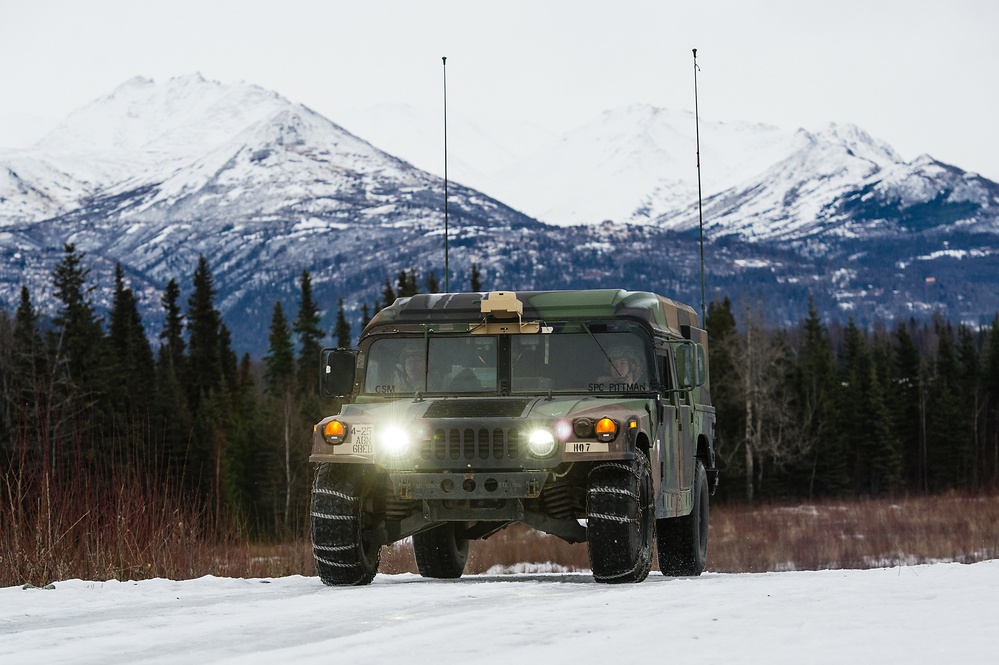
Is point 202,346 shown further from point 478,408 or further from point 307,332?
point 478,408

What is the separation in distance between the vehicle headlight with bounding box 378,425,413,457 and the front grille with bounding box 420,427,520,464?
0.42 ft

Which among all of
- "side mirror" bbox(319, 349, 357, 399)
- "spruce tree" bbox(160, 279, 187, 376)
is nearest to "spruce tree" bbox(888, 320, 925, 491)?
"spruce tree" bbox(160, 279, 187, 376)

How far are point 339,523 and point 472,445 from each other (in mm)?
1283

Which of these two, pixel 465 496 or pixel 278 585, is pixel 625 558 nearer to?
pixel 465 496

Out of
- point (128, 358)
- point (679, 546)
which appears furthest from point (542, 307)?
point (128, 358)

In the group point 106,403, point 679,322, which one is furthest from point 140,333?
point 679,322

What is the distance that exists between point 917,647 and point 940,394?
11148 centimetres

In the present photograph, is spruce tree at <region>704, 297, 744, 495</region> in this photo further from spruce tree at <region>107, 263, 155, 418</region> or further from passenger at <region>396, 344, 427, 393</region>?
passenger at <region>396, 344, 427, 393</region>

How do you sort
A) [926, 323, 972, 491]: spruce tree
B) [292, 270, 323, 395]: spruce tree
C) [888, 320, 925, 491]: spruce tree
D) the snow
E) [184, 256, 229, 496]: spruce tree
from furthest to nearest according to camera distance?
[292, 270, 323, 395]: spruce tree < [888, 320, 925, 491]: spruce tree < [926, 323, 972, 491]: spruce tree < [184, 256, 229, 496]: spruce tree < the snow

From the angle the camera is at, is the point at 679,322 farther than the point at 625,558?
Yes

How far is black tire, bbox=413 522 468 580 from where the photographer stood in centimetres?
1499

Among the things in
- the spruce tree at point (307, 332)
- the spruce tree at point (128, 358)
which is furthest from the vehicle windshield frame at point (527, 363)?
the spruce tree at point (307, 332)

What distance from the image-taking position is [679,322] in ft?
51.3

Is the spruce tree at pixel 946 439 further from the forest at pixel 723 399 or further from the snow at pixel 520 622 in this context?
the snow at pixel 520 622
